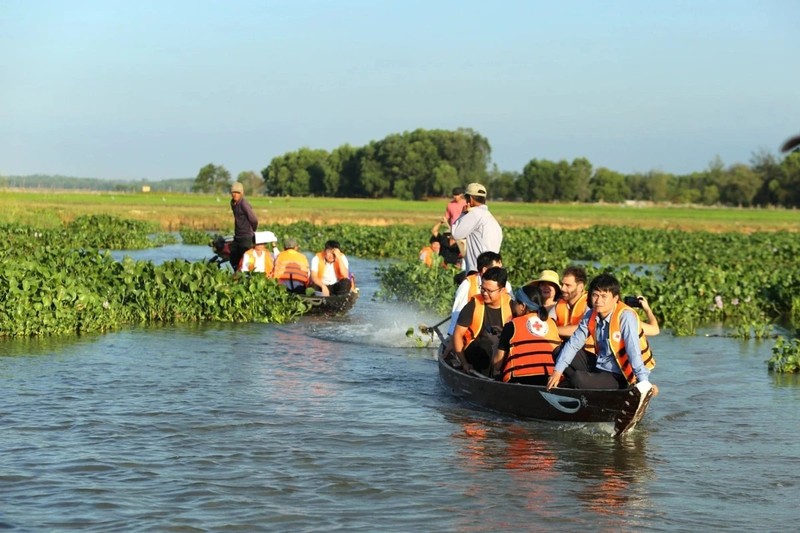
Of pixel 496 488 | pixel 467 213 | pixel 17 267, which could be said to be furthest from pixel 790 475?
pixel 17 267

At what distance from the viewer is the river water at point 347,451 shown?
7.44 metres

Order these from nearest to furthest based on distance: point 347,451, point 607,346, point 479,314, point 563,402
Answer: point 347,451, point 607,346, point 563,402, point 479,314

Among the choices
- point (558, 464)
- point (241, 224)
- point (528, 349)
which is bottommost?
point (558, 464)

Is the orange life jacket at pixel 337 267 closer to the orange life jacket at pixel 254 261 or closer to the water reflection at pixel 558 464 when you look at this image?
the orange life jacket at pixel 254 261

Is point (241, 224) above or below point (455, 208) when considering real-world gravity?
below

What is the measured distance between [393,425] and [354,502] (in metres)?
2.58

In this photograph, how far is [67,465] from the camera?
8.49 metres

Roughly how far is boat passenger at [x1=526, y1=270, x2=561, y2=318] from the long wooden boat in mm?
1111

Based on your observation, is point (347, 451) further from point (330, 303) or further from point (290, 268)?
point (290, 268)

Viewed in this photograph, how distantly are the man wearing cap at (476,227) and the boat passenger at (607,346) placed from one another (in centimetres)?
344

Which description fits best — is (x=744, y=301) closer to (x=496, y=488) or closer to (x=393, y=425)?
(x=393, y=425)

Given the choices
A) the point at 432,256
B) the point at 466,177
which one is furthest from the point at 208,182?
the point at 432,256

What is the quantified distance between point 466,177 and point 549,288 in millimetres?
122996

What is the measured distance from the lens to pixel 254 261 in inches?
722
